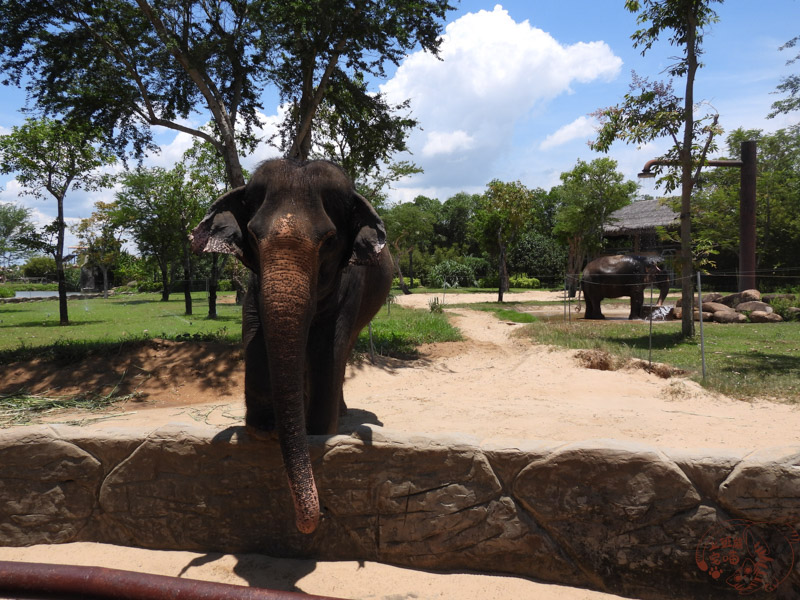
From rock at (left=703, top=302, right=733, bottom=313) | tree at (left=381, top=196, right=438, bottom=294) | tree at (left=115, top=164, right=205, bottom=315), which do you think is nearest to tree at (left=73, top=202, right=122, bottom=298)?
tree at (left=115, top=164, right=205, bottom=315)

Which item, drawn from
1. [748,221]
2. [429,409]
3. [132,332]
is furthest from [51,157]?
[748,221]

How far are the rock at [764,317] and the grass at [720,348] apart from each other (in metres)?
0.82

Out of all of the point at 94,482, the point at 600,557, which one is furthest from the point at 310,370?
the point at 600,557

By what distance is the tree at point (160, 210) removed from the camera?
72.4ft

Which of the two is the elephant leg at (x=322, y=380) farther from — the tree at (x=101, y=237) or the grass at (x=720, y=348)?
the tree at (x=101, y=237)

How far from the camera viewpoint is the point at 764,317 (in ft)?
49.6

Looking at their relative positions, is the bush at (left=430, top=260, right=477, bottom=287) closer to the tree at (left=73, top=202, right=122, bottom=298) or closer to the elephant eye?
the tree at (left=73, top=202, right=122, bottom=298)

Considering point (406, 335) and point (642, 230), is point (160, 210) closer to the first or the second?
point (406, 335)

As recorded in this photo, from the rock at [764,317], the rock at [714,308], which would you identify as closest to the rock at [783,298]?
the rock at [764,317]

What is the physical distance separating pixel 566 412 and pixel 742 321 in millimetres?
11958

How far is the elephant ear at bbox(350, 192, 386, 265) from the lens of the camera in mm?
3596

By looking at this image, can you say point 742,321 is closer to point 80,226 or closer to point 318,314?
point 318,314

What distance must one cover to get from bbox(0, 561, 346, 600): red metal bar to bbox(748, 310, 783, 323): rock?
56.4 feet

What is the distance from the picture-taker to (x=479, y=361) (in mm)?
10875
